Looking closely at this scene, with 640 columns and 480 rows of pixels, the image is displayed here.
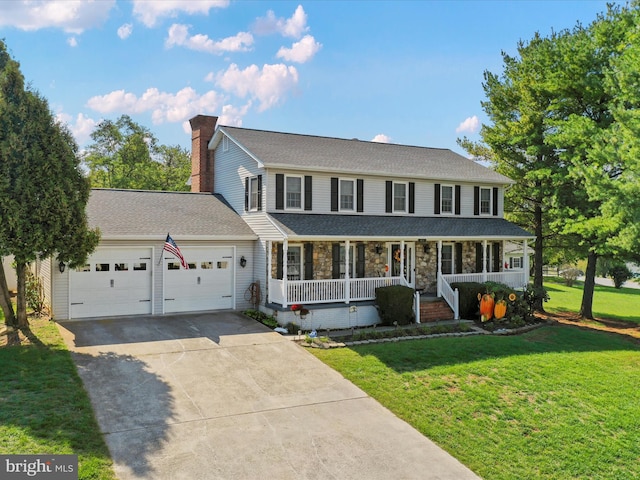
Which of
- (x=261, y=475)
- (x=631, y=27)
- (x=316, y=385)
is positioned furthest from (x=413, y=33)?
(x=261, y=475)

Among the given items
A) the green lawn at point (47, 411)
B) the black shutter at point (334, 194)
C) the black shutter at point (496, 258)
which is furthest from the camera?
the black shutter at point (496, 258)

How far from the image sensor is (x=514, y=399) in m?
10.6

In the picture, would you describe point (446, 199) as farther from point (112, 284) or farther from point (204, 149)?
point (112, 284)

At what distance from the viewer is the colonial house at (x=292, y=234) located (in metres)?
15.7

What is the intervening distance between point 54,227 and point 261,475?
8.35m

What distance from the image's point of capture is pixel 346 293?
16.3 metres

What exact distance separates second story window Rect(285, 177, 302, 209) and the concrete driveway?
5.87 metres

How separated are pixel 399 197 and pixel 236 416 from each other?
42.4 feet

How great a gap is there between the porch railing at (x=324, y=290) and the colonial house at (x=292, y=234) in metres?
0.04

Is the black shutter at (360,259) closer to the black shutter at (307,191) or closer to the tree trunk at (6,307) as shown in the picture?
the black shutter at (307,191)

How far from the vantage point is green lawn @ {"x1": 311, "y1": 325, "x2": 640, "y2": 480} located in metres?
8.52

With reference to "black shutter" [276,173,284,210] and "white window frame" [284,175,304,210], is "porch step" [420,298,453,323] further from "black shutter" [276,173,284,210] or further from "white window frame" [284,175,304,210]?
"black shutter" [276,173,284,210]

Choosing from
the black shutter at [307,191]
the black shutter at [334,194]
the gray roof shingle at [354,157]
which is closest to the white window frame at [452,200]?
the gray roof shingle at [354,157]

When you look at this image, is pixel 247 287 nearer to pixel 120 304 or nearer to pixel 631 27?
pixel 120 304
